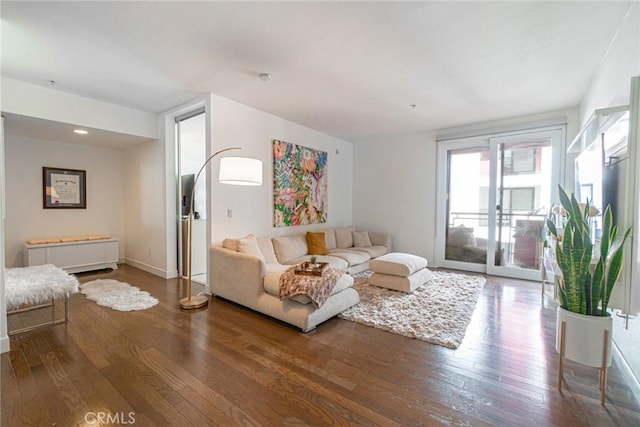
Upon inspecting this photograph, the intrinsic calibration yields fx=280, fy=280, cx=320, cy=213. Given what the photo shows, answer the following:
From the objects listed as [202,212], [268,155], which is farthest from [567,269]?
[202,212]

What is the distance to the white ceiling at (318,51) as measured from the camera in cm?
205

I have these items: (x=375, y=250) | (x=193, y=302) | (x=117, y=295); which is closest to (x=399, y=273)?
(x=375, y=250)

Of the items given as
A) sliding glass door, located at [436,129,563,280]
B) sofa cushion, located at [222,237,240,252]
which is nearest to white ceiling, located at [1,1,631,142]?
sliding glass door, located at [436,129,563,280]

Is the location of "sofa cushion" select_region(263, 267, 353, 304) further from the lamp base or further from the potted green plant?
the potted green plant

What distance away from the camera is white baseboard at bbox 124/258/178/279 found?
4438 mm

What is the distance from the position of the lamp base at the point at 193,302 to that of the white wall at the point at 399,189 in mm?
3870

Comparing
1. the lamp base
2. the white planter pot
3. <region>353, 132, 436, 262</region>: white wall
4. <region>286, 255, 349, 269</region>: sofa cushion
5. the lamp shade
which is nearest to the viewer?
the white planter pot

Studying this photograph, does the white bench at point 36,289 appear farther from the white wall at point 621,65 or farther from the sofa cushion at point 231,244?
the white wall at point 621,65

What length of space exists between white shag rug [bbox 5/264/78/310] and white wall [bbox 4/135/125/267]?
7.45ft

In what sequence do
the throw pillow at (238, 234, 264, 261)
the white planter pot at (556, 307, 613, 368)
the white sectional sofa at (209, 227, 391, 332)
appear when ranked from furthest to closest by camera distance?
the throw pillow at (238, 234, 264, 261) < the white sectional sofa at (209, 227, 391, 332) < the white planter pot at (556, 307, 613, 368)

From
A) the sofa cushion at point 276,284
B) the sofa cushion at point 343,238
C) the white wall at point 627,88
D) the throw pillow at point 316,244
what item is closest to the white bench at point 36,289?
the sofa cushion at point 276,284

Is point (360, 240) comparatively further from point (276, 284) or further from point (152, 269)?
point (152, 269)

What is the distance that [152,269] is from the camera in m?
4.73

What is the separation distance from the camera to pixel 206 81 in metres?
3.25
